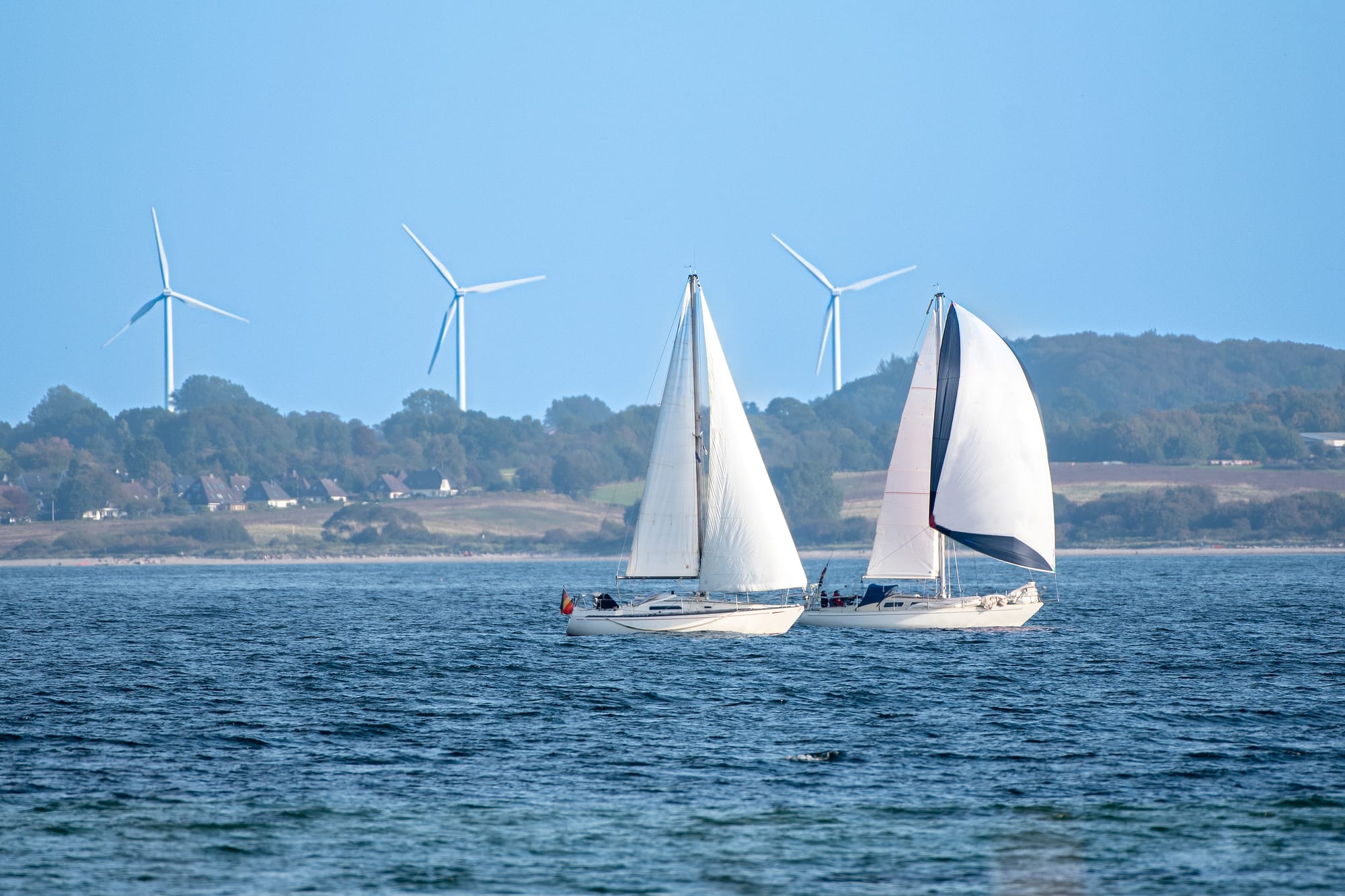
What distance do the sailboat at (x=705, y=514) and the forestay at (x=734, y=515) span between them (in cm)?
4

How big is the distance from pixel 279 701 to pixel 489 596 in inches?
3108

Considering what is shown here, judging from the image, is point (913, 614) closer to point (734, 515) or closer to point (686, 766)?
point (734, 515)

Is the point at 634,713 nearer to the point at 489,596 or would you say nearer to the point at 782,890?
the point at 782,890

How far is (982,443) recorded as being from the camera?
65625 millimetres

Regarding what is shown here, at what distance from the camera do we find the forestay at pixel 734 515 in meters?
61.1

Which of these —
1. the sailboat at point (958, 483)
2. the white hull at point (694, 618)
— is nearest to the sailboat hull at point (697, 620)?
the white hull at point (694, 618)

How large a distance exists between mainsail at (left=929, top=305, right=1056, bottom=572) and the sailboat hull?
8243 millimetres

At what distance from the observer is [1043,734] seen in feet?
129

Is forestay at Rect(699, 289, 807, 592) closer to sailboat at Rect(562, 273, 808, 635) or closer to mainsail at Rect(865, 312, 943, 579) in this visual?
sailboat at Rect(562, 273, 808, 635)

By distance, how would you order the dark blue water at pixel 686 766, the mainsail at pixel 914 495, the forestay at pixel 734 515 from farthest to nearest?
the mainsail at pixel 914 495
the forestay at pixel 734 515
the dark blue water at pixel 686 766

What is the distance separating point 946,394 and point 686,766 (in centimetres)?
3368

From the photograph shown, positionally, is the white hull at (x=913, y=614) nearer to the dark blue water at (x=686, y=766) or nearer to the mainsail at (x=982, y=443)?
the dark blue water at (x=686, y=766)

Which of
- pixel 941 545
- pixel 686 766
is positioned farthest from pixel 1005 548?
pixel 686 766

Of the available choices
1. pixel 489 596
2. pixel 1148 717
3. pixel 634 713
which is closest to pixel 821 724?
pixel 634 713
